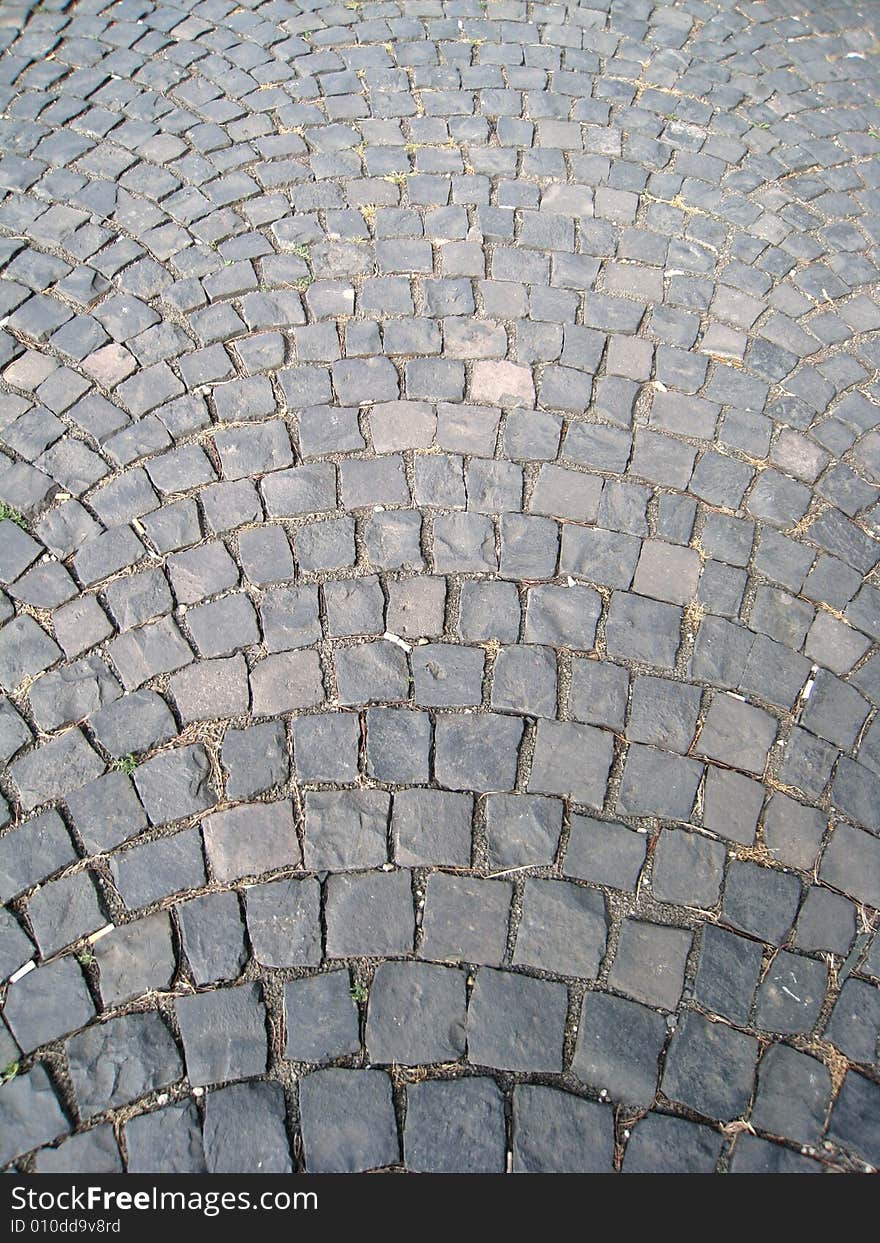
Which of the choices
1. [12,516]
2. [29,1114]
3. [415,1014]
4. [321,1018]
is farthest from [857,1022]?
[12,516]

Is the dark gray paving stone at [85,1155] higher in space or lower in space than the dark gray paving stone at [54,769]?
lower

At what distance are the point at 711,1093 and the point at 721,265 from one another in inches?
146

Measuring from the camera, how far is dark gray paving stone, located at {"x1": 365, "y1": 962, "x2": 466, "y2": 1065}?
2.64 m

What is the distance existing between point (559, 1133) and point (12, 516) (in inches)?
111

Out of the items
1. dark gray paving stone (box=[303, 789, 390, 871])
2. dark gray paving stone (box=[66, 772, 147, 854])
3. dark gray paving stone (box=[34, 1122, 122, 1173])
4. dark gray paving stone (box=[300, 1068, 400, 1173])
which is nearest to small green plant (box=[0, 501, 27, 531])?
dark gray paving stone (box=[66, 772, 147, 854])

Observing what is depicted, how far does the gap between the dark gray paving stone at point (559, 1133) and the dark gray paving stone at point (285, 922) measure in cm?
70

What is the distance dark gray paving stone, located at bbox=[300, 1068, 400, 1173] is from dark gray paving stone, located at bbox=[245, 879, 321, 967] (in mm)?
325

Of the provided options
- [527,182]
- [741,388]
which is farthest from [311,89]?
[741,388]

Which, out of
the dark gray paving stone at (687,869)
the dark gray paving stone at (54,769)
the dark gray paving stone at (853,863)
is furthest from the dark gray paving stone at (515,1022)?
the dark gray paving stone at (54,769)

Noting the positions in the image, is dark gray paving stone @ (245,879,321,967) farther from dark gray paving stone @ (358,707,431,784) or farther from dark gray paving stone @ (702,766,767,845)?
dark gray paving stone @ (702,766,767,845)

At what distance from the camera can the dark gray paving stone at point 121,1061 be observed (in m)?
2.56

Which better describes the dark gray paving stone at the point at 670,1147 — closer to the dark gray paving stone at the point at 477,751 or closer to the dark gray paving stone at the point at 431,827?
the dark gray paving stone at the point at 431,827

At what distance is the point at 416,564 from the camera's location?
355cm
